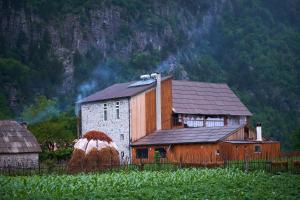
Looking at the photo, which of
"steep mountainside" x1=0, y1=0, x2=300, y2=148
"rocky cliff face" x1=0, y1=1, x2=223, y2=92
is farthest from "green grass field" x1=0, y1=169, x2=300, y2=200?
"rocky cliff face" x1=0, y1=1, x2=223, y2=92

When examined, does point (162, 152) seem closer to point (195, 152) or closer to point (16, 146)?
point (195, 152)

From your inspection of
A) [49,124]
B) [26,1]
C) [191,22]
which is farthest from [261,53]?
[49,124]

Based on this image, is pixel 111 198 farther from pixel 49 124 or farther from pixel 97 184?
pixel 49 124

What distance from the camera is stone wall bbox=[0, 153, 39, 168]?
152 feet

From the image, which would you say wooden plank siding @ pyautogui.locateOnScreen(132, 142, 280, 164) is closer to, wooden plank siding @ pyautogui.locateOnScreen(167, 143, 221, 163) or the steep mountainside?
wooden plank siding @ pyautogui.locateOnScreen(167, 143, 221, 163)

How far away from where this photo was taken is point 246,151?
4956 cm

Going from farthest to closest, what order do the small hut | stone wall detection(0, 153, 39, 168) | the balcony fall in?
the balcony, the small hut, stone wall detection(0, 153, 39, 168)

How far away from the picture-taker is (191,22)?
527ft

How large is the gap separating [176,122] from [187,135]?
601 centimetres

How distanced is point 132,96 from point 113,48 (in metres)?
83.9

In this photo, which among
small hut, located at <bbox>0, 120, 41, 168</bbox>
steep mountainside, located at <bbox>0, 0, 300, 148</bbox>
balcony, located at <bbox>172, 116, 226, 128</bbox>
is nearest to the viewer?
small hut, located at <bbox>0, 120, 41, 168</bbox>

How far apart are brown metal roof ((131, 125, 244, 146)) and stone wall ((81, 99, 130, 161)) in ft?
4.24

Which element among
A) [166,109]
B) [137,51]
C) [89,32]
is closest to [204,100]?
[166,109]

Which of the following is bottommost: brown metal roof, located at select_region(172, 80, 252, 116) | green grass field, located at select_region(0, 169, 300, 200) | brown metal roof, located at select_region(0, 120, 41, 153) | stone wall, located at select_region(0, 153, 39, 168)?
green grass field, located at select_region(0, 169, 300, 200)
